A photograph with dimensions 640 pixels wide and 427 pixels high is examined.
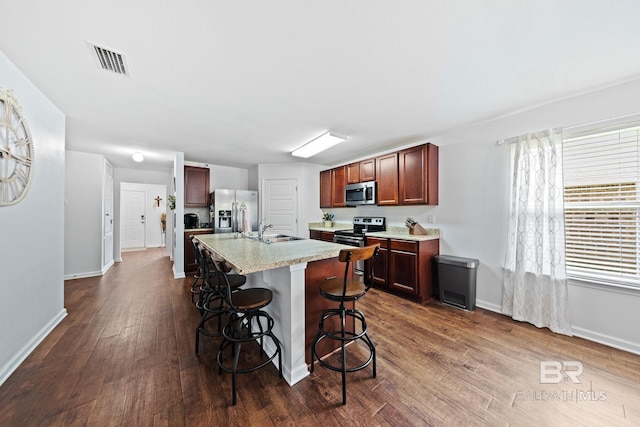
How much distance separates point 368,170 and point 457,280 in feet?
7.32

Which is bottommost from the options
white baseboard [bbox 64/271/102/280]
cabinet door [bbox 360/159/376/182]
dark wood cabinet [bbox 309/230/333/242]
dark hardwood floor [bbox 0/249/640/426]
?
dark hardwood floor [bbox 0/249/640/426]

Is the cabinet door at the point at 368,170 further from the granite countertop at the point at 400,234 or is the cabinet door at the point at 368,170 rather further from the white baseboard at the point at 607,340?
the white baseboard at the point at 607,340

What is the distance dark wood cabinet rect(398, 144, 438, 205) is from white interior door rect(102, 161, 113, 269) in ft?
18.6

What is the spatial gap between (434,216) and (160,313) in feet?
12.7

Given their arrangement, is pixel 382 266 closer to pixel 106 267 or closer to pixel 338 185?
pixel 338 185

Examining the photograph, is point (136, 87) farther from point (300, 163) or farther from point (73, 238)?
point (73, 238)

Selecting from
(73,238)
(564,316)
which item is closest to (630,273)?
(564,316)

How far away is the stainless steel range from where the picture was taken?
3857 mm

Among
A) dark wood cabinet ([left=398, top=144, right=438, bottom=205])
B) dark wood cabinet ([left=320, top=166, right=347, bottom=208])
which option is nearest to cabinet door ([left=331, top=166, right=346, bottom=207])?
dark wood cabinet ([left=320, top=166, right=347, bottom=208])

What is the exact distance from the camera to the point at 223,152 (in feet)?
14.5

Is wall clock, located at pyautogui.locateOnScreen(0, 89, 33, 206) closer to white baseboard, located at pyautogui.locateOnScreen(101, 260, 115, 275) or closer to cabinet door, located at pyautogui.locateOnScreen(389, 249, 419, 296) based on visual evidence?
white baseboard, located at pyautogui.locateOnScreen(101, 260, 115, 275)

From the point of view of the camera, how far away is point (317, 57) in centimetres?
174

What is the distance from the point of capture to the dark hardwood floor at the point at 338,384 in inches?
54.0

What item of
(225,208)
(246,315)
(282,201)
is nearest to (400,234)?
(246,315)
